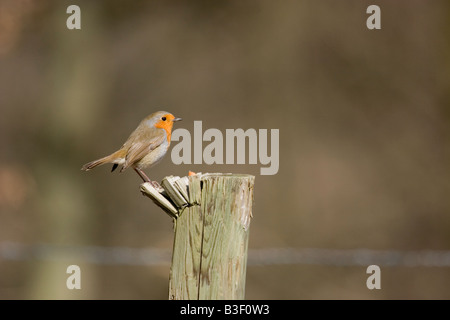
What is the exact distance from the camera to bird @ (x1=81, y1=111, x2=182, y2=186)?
4195mm

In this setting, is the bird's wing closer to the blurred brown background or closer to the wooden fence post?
the wooden fence post

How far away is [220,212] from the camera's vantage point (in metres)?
2.71

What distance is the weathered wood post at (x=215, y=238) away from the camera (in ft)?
8.84

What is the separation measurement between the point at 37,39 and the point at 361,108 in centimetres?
423

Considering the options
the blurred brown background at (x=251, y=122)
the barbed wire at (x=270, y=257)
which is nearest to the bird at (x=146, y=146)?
the barbed wire at (x=270, y=257)

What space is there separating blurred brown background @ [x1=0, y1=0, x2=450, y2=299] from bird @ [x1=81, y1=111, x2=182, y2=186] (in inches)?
127

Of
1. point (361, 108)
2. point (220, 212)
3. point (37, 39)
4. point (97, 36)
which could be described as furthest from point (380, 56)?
point (220, 212)

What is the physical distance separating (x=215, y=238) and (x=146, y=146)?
1.61 meters

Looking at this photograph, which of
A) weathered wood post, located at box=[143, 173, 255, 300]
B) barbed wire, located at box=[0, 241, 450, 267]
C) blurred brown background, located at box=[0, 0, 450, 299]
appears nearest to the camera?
weathered wood post, located at box=[143, 173, 255, 300]

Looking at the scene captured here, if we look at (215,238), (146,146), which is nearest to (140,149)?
(146,146)

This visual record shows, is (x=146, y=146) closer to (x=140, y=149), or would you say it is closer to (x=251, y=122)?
(x=140, y=149)

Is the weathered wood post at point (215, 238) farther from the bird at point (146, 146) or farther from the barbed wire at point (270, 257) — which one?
the barbed wire at point (270, 257)

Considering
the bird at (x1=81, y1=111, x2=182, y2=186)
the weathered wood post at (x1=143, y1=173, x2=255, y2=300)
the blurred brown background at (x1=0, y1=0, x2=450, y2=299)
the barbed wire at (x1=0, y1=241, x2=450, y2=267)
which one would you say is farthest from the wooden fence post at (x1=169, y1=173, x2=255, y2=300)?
the blurred brown background at (x1=0, y1=0, x2=450, y2=299)

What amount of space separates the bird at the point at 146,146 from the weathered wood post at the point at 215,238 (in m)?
1.47
